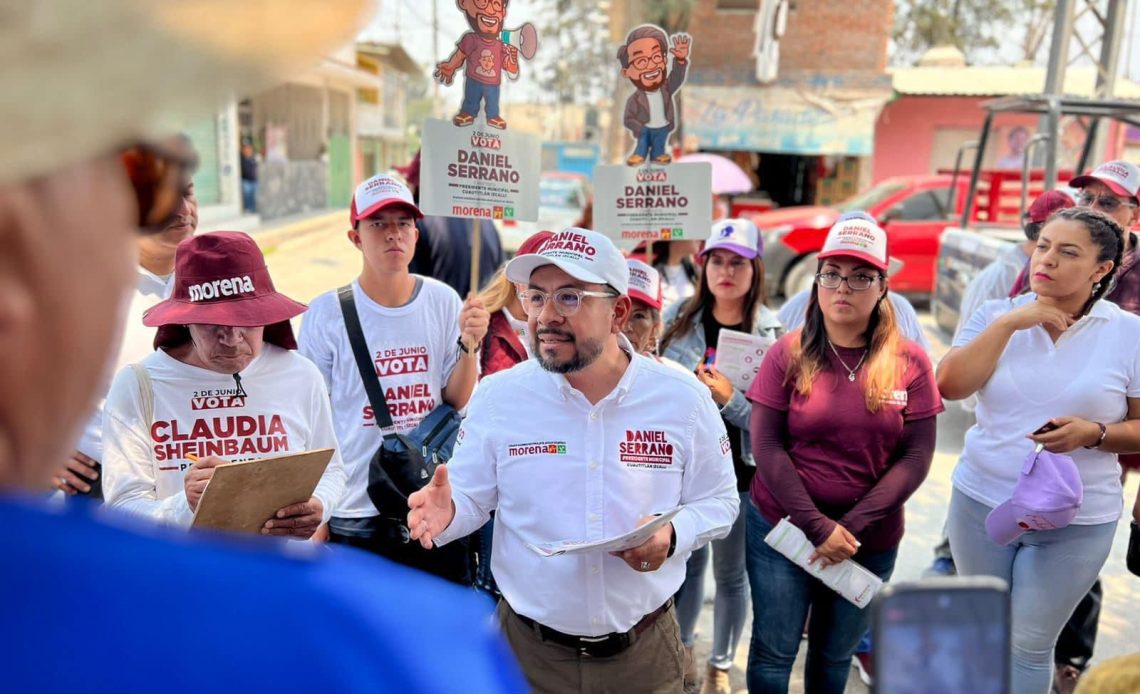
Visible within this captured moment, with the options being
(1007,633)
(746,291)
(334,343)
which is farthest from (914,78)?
(1007,633)

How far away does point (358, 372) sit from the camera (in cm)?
347

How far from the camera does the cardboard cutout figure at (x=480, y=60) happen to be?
12.4 ft

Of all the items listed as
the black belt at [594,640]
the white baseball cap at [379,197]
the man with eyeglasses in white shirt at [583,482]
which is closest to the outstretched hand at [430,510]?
the man with eyeglasses in white shirt at [583,482]

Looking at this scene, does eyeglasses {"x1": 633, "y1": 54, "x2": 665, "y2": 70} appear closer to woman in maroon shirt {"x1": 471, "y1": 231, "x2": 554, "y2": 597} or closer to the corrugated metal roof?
woman in maroon shirt {"x1": 471, "y1": 231, "x2": 554, "y2": 597}

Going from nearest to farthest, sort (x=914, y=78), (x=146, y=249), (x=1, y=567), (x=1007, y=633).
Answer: (x=1, y=567) → (x=1007, y=633) → (x=146, y=249) → (x=914, y=78)

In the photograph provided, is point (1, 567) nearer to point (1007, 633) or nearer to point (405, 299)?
point (1007, 633)

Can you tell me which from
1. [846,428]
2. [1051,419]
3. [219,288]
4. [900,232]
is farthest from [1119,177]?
[900,232]

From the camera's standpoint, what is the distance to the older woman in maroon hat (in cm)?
249

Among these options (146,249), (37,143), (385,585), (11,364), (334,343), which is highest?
(37,143)

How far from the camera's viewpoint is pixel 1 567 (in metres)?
0.53

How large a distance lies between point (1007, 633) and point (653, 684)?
187 cm

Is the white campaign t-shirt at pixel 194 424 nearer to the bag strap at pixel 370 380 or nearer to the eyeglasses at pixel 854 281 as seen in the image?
the bag strap at pixel 370 380

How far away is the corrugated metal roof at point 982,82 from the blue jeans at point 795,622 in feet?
66.8

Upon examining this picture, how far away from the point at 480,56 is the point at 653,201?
43.7 inches
